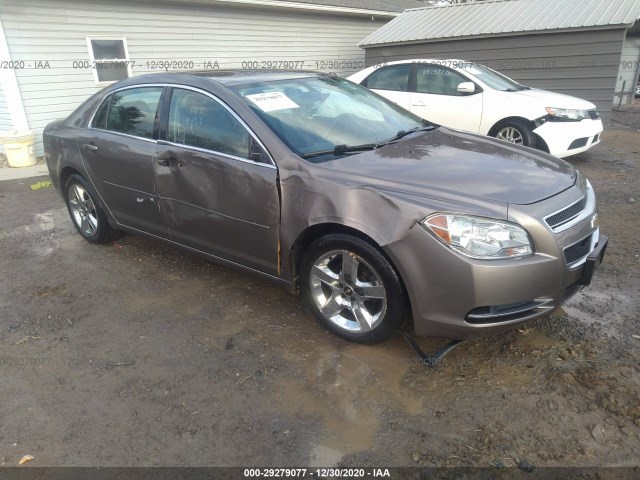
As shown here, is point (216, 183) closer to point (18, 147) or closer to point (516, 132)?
point (516, 132)

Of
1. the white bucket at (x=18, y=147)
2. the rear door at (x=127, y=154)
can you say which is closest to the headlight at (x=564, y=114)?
the rear door at (x=127, y=154)

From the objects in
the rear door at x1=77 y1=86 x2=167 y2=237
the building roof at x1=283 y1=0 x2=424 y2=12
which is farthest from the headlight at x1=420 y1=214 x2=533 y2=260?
the building roof at x1=283 y1=0 x2=424 y2=12

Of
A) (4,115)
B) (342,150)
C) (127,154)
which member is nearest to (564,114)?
(342,150)

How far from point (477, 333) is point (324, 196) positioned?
1.13 metres

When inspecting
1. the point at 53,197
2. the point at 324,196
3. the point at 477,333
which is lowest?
the point at 53,197

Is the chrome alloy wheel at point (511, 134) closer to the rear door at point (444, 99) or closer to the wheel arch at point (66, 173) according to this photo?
the rear door at point (444, 99)

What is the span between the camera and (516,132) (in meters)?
7.04

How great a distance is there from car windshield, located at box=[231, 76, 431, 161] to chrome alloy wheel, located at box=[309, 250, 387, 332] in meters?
0.66

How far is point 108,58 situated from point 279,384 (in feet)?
31.1

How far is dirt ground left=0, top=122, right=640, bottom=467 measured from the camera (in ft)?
7.54

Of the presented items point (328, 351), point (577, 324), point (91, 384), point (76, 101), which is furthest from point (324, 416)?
point (76, 101)

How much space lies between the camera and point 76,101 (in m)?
9.70

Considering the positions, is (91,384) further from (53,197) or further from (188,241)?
(53,197)

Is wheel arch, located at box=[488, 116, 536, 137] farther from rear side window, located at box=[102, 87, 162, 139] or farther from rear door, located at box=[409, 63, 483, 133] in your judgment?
rear side window, located at box=[102, 87, 162, 139]
